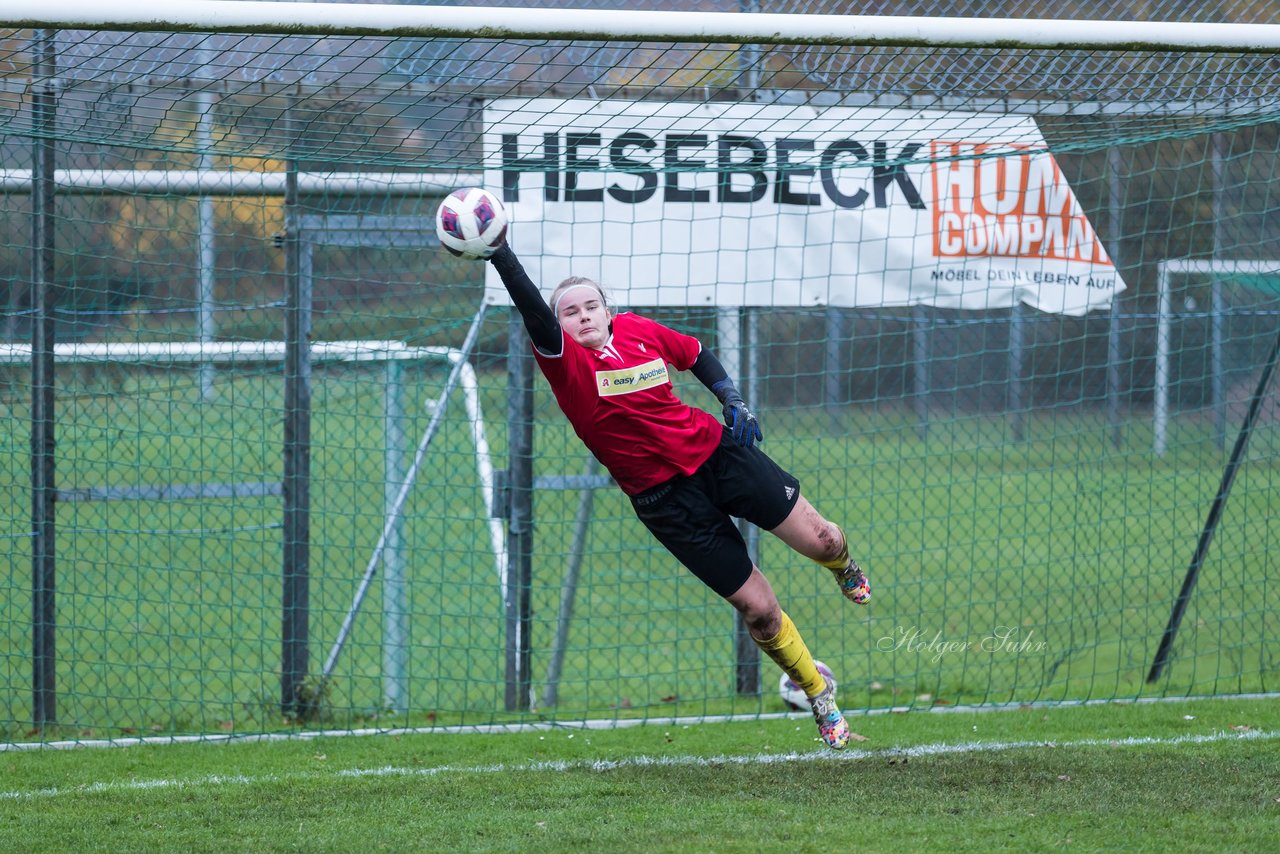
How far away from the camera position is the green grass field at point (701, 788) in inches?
147

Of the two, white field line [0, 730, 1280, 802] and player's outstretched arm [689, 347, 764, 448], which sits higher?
player's outstretched arm [689, 347, 764, 448]

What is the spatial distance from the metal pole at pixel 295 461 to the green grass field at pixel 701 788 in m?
0.65

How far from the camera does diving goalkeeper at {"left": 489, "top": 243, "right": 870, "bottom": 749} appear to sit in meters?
4.45

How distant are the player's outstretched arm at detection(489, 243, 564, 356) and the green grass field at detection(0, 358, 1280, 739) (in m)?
1.62

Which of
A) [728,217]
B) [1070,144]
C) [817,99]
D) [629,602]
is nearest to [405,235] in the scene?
[728,217]

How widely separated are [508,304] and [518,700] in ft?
6.29

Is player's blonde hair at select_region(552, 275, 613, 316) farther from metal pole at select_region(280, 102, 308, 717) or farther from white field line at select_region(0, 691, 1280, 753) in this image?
white field line at select_region(0, 691, 1280, 753)

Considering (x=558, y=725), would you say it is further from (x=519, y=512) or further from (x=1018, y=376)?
(x=1018, y=376)

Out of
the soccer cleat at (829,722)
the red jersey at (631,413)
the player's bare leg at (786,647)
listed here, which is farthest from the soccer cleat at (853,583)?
the red jersey at (631,413)

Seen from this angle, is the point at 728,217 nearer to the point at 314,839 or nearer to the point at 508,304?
the point at 508,304

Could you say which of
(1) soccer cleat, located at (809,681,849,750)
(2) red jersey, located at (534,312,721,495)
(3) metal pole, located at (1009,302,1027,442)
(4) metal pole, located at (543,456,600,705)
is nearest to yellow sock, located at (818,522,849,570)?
(1) soccer cleat, located at (809,681,849,750)

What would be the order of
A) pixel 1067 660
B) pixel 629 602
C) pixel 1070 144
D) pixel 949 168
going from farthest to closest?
1. pixel 629 602
2. pixel 1067 660
3. pixel 949 168
4. pixel 1070 144

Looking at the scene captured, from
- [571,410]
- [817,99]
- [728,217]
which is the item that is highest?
[817,99]

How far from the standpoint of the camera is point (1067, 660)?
22.5ft
